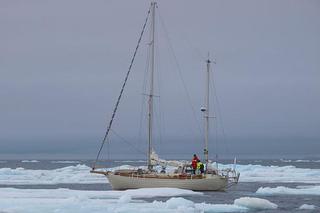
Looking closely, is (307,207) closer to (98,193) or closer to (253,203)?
(253,203)

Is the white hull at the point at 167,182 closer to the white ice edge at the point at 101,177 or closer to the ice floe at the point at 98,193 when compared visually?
the ice floe at the point at 98,193

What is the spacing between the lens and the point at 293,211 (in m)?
34.2

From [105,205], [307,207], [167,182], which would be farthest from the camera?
[167,182]

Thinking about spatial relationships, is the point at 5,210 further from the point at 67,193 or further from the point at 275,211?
the point at 275,211

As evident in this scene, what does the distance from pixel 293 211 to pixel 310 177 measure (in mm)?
34274

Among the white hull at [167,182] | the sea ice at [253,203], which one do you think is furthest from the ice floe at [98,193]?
the sea ice at [253,203]

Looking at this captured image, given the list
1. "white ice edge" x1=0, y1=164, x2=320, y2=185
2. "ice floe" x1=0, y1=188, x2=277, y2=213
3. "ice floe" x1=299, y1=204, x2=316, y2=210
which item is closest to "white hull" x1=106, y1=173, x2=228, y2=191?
"ice floe" x1=0, y1=188, x2=277, y2=213

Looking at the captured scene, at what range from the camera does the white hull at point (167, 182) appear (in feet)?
144

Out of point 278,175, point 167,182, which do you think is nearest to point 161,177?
point 167,182

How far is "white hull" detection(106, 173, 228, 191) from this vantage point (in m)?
43.8

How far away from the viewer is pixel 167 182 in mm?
43844

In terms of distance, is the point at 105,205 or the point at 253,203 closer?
the point at 105,205

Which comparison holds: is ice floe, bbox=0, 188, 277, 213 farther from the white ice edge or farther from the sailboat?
the white ice edge

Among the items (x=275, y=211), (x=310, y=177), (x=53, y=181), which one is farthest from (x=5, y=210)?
(x=310, y=177)
